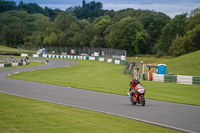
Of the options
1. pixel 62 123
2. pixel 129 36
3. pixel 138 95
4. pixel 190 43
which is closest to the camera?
pixel 62 123

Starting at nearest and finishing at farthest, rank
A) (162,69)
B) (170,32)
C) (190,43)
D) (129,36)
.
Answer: (162,69) → (190,43) → (170,32) → (129,36)

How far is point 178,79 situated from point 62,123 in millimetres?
19802

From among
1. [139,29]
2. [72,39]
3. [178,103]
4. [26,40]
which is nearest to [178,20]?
[139,29]

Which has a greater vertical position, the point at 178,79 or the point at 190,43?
the point at 190,43

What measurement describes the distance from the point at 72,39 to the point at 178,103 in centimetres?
10209

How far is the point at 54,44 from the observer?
121m

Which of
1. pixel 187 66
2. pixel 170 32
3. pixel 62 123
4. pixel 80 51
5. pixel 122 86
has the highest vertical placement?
pixel 170 32

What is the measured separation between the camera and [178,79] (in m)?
28.1

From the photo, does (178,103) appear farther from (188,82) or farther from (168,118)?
(188,82)

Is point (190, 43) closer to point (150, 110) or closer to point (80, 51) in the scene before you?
point (80, 51)

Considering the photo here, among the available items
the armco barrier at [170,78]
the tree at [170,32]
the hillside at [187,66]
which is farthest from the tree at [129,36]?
the armco barrier at [170,78]

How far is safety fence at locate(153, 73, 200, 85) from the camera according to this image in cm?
2688

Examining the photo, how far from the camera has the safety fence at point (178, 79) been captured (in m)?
26.9

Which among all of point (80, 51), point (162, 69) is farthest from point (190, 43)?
point (162, 69)
